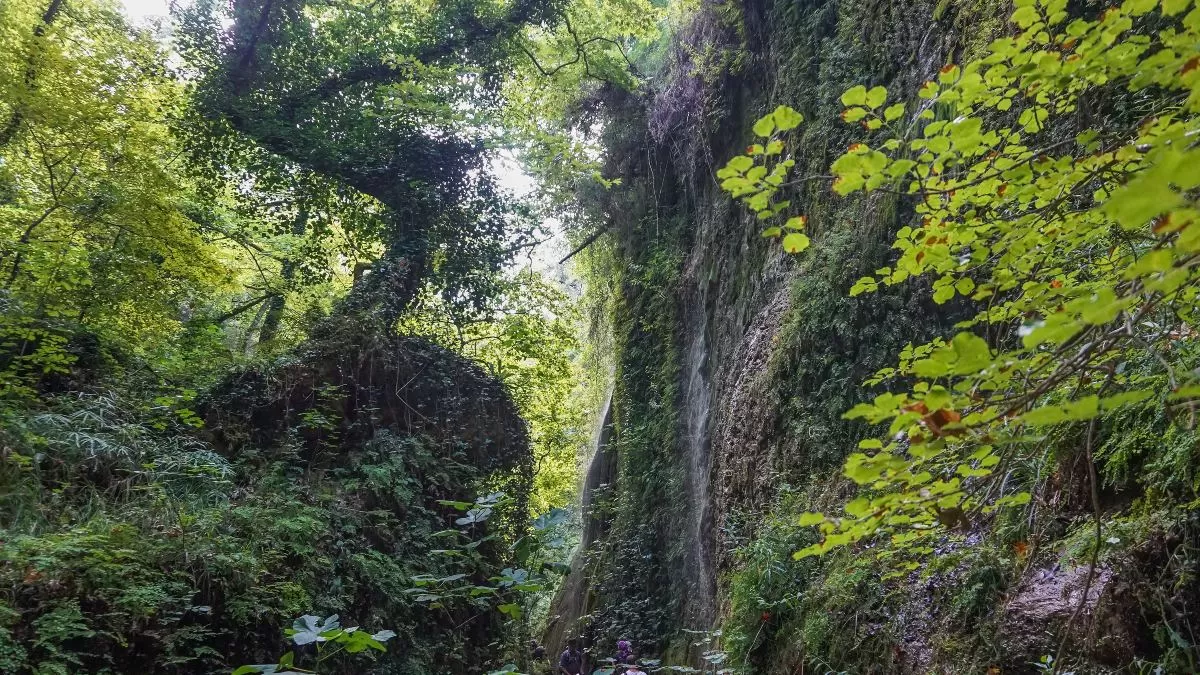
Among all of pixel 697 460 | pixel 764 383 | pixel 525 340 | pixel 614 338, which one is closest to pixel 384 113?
pixel 525 340

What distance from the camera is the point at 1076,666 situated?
2.20 m

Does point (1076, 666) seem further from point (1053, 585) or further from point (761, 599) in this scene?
point (761, 599)

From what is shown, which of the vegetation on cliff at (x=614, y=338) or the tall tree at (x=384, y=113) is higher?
the tall tree at (x=384, y=113)

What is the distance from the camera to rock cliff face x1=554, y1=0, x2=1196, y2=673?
301 cm

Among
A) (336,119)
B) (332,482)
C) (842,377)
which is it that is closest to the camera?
(842,377)

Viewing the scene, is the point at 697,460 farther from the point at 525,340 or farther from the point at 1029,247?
the point at 1029,247

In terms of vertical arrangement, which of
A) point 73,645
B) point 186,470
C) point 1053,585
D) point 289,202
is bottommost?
point 73,645

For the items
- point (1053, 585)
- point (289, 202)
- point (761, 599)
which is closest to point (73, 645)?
point (761, 599)

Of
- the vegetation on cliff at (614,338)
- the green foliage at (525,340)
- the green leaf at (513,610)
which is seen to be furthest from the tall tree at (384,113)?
the green leaf at (513,610)

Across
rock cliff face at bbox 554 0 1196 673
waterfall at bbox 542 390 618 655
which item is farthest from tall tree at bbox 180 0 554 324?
waterfall at bbox 542 390 618 655

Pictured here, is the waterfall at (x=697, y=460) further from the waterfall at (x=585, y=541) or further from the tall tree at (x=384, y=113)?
the tall tree at (x=384, y=113)

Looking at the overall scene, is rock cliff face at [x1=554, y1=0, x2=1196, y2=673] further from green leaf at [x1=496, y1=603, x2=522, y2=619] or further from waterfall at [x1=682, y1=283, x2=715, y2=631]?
green leaf at [x1=496, y1=603, x2=522, y2=619]

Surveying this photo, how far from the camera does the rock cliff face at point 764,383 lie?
119 inches

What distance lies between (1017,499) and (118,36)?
28.9 feet
